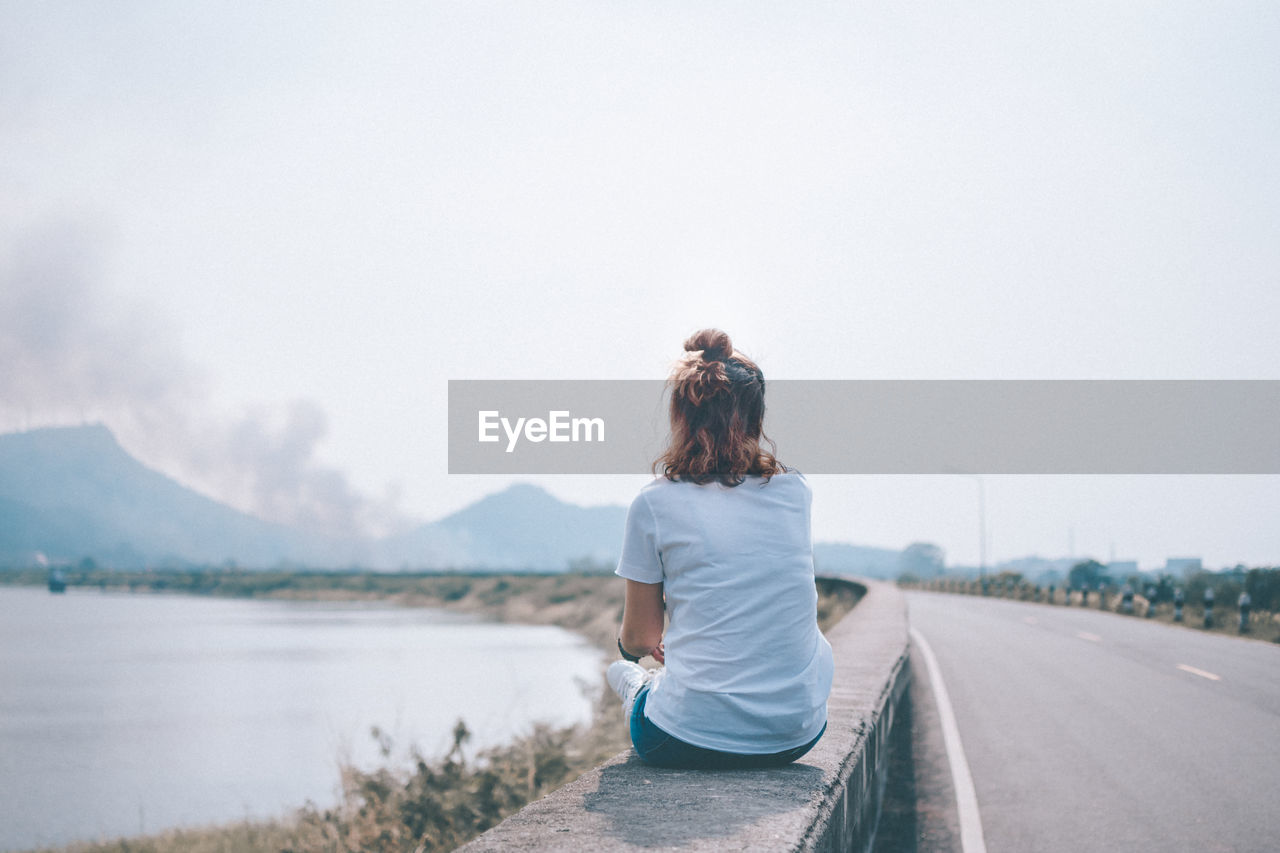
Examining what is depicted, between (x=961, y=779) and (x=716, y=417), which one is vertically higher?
(x=716, y=417)

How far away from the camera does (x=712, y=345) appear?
10.6 feet

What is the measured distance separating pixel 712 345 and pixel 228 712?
29.9 m

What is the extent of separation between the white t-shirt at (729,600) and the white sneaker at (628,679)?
0.25 metres

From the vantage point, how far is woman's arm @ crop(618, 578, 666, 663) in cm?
317

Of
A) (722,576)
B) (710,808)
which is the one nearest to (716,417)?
(722,576)

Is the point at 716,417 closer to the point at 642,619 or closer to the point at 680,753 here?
the point at 642,619

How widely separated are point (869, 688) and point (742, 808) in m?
3.38

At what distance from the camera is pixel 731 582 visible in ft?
10.1

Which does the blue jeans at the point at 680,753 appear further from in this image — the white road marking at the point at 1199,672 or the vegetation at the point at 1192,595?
the vegetation at the point at 1192,595

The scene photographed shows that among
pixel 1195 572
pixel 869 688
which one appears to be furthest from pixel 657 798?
pixel 1195 572

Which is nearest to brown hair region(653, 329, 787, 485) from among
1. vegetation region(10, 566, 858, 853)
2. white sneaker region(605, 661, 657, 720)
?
white sneaker region(605, 661, 657, 720)

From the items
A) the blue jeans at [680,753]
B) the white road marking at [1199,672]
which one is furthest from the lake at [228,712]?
the white road marking at [1199,672]

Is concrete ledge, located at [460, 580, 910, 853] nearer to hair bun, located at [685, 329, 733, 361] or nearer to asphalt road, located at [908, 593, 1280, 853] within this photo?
hair bun, located at [685, 329, 733, 361]

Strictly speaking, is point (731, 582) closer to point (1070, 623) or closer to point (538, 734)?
point (538, 734)
